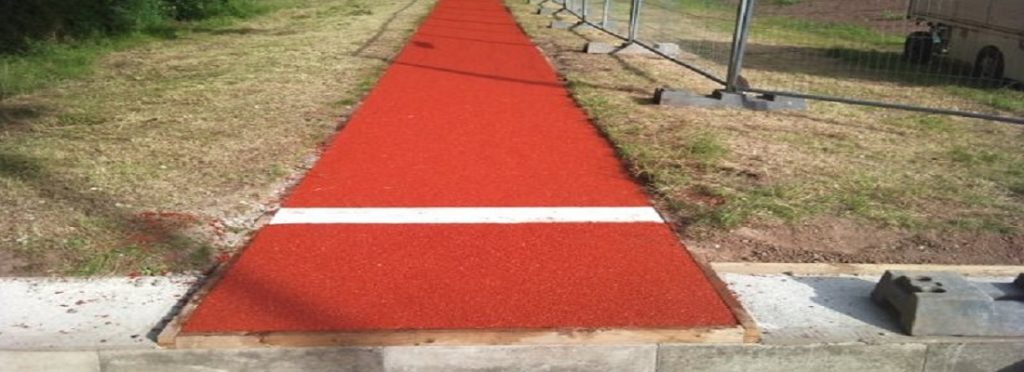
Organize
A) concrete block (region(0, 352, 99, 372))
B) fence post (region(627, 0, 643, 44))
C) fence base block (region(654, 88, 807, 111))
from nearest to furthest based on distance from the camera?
concrete block (region(0, 352, 99, 372))
fence base block (region(654, 88, 807, 111))
fence post (region(627, 0, 643, 44))

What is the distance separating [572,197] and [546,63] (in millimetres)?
7125

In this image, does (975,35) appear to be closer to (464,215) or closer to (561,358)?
(464,215)

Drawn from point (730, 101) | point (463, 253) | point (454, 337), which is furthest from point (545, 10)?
point (454, 337)

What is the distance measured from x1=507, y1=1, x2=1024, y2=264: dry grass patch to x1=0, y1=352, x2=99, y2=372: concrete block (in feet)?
9.56

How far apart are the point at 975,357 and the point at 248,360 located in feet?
9.66

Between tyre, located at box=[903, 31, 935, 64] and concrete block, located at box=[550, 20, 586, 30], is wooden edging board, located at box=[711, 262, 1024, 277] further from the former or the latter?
concrete block, located at box=[550, 20, 586, 30]

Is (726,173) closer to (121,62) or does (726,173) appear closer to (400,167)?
(400,167)

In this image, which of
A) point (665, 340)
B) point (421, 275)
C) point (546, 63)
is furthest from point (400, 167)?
point (546, 63)

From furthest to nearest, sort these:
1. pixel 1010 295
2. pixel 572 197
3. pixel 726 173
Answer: pixel 726 173 < pixel 572 197 < pixel 1010 295

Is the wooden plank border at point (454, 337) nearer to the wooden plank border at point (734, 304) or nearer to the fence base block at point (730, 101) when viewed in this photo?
the wooden plank border at point (734, 304)

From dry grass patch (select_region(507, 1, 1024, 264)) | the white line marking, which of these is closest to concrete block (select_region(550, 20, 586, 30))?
dry grass patch (select_region(507, 1, 1024, 264))

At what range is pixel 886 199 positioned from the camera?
5.54 metres

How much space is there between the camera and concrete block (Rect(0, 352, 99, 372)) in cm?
322

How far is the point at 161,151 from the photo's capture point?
6449mm
